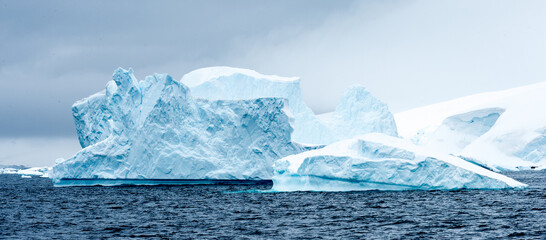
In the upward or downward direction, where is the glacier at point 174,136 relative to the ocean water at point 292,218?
upward

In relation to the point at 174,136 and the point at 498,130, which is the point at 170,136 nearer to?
the point at 174,136

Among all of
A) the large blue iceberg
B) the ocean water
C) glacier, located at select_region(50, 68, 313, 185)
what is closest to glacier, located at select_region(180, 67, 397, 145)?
the large blue iceberg

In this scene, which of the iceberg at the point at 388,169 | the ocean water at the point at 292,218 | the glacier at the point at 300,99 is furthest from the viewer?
the glacier at the point at 300,99

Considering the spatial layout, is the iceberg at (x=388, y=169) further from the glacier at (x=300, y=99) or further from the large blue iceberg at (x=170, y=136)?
the glacier at (x=300, y=99)

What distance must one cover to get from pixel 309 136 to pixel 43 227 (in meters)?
37.6

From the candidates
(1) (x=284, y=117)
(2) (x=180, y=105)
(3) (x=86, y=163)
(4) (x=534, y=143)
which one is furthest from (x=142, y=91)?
(4) (x=534, y=143)

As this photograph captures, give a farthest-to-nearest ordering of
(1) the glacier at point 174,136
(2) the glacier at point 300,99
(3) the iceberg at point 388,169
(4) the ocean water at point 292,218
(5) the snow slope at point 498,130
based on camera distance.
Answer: (5) the snow slope at point 498,130
(2) the glacier at point 300,99
(1) the glacier at point 174,136
(3) the iceberg at point 388,169
(4) the ocean water at point 292,218

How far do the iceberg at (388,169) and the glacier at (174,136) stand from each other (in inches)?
443

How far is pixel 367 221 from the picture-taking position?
2006 cm

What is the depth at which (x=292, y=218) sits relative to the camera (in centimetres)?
2133

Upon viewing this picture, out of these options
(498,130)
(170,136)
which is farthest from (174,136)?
(498,130)

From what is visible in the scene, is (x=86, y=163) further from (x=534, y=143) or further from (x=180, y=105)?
(x=534, y=143)

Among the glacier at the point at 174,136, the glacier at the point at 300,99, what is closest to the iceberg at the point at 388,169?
the glacier at the point at 174,136

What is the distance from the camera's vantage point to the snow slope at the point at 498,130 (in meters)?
75.1
